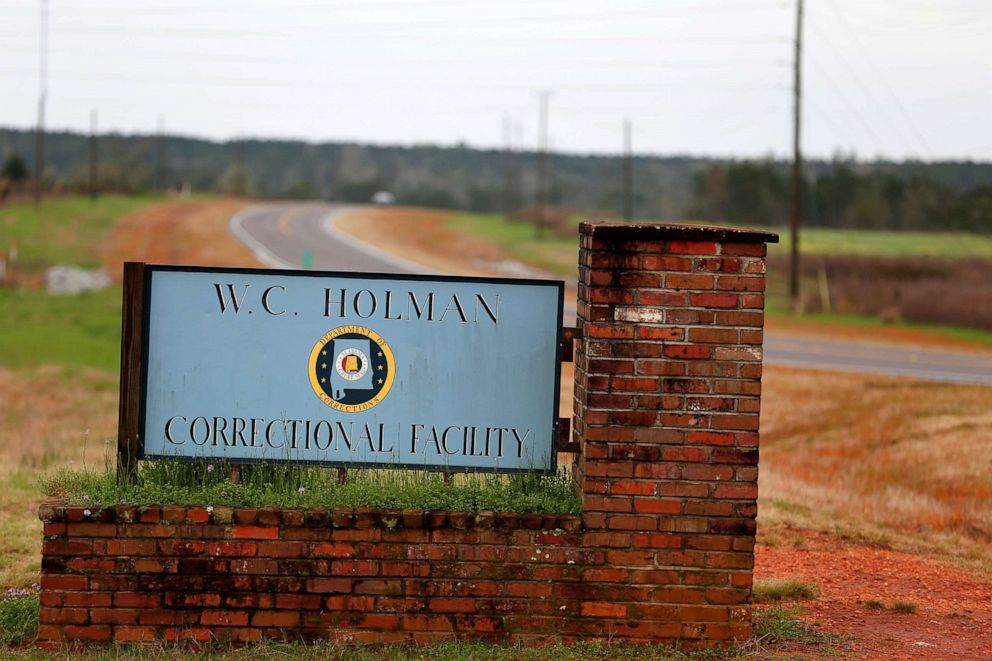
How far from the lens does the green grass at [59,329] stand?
25.7 m

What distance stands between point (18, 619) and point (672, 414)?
3.17 meters

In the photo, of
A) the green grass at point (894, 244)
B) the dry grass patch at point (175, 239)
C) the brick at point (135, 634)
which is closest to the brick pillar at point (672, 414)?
the brick at point (135, 634)

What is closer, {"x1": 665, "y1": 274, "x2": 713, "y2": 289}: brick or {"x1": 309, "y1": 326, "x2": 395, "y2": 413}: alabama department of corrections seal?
{"x1": 665, "y1": 274, "x2": 713, "y2": 289}: brick

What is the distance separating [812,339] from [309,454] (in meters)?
25.3

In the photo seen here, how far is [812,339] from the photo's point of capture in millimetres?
29312

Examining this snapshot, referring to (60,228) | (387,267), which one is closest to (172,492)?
(387,267)

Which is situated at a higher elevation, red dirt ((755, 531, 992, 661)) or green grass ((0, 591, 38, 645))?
red dirt ((755, 531, 992, 661))

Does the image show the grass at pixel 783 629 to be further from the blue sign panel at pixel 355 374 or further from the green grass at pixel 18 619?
the green grass at pixel 18 619

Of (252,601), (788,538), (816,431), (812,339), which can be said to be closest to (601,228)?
(252,601)

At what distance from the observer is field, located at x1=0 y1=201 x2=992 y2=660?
18.6ft

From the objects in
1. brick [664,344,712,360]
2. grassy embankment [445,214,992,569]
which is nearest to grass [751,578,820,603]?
grassy embankment [445,214,992,569]

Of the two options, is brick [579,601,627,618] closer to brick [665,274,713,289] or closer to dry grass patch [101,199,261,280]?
brick [665,274,713,289]

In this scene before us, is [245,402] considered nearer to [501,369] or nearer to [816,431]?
[501,369]

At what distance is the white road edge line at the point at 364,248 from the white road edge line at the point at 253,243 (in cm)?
351
